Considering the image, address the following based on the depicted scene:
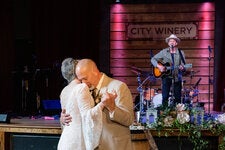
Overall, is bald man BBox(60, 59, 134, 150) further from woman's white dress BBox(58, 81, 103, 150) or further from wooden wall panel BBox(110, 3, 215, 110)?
wooden wall panel BBox(110, 3, 215, 110)

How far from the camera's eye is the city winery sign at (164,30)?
34.5 feet

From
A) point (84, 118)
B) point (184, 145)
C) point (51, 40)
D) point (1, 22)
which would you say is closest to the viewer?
point (84, 118)

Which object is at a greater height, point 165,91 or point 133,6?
point 133,6

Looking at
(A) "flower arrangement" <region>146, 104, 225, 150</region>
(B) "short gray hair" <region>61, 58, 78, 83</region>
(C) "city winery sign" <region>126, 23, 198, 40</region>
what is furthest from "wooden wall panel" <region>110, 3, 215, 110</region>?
(B) "short gray hair" <region>61, 58, 78, 83</region>

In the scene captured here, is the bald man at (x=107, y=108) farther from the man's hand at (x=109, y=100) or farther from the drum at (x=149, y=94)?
the drum at (x=149, y=94)

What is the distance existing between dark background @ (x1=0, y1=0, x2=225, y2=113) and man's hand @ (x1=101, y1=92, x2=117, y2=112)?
19.4 ft

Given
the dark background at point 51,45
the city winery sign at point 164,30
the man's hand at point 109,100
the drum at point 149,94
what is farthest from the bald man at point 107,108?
the city winery sign at point 164,30

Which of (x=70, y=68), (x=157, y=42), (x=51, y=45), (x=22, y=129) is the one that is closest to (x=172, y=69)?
(x=157, y=42)

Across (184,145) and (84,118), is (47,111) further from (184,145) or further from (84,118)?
(84,118)

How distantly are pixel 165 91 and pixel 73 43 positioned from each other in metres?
2.89

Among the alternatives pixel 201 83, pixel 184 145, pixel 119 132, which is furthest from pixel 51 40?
pixel 119 132

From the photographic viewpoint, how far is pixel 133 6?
10.6 meters

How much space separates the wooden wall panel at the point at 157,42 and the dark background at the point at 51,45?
0.47ft

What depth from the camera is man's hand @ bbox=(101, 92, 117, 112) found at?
3.67m
